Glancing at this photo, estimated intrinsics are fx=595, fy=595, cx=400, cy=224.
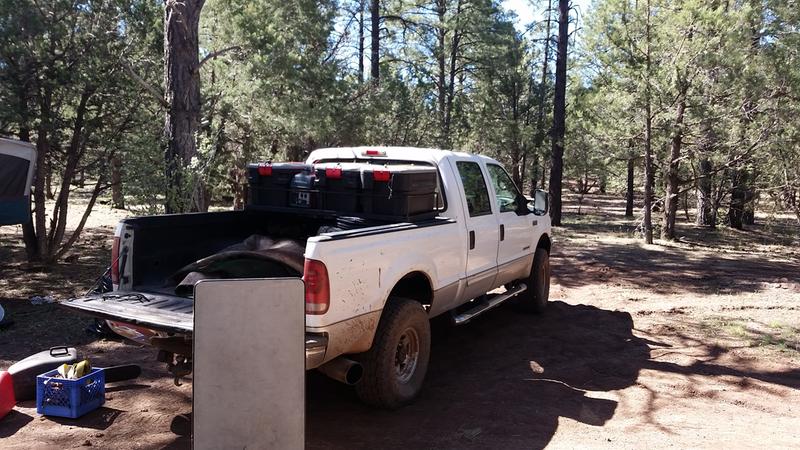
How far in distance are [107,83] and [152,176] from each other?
242cm

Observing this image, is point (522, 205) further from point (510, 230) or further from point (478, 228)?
point (478, 228)

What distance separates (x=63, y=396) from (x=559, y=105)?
17.8m

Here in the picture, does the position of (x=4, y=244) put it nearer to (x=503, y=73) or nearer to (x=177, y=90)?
(x=177, y=90)

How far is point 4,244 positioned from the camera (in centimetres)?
1311

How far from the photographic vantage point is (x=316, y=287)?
3.85 m

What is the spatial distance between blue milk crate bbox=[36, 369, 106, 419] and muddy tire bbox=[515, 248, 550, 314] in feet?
17.2

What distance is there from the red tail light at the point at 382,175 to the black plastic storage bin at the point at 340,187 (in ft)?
0.73

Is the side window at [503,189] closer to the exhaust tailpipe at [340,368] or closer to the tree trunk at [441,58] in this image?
the exhaust tailpipe at [340,368]

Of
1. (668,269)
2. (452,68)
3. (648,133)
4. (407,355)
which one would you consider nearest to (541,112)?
(452,68)

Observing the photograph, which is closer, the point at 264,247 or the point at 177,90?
the point at 264,247

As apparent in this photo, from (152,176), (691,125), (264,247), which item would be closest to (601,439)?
(264,247)

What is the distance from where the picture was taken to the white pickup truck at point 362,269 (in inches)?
155

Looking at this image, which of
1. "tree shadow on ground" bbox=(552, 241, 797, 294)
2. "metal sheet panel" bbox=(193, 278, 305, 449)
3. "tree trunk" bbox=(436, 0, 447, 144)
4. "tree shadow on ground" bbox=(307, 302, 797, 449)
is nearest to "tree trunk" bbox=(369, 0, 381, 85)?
"tree trunk" bbox=(436, 0, 447, 144)

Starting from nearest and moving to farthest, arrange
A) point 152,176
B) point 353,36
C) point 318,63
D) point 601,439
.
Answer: point 601,439 → point 152,176 → point 318,63 → point 353,36
